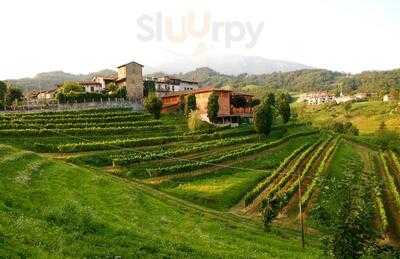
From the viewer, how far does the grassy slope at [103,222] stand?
26531mm

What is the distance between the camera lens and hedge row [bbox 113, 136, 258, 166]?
242ft

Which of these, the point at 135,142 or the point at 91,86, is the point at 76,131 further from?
the point at 91,86

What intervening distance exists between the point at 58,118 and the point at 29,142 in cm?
1925

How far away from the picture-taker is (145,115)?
10919cm

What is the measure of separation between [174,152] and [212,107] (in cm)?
2625

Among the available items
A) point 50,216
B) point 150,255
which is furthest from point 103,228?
point 150,255

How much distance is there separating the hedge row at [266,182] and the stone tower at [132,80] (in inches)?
2012

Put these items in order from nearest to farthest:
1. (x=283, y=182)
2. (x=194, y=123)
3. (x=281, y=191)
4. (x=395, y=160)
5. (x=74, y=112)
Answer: (x=281, y=191) → (x=283, y=182) → (x=395, y=160) → (x=194, y=123) → (x=74, y=112)

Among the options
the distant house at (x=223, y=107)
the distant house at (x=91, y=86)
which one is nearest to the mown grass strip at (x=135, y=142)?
the distant house at (x=223, y=107)

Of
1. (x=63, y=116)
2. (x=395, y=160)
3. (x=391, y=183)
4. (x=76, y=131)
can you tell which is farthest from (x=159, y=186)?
(x=395, y=160)

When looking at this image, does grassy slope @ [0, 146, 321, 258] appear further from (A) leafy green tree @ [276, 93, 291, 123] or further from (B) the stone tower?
(B) the stone tower

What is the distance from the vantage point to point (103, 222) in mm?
32812

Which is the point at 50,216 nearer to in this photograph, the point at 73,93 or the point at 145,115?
the point at 145,115

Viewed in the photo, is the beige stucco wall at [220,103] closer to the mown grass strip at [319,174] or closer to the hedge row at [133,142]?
the hedge row at [133,142]
